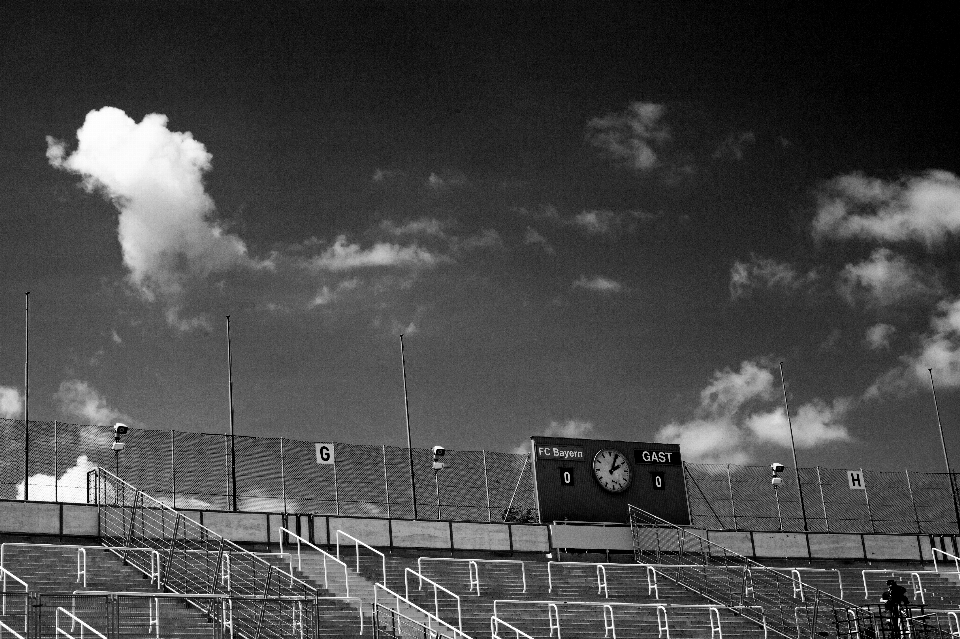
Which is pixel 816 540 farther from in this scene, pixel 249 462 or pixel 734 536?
pixel 249 462

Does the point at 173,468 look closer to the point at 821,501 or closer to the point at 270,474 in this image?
the point at 270,474

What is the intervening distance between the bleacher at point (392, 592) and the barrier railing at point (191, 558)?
0.13ft

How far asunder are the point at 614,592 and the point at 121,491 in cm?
1207

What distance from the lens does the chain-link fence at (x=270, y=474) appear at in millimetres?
32875

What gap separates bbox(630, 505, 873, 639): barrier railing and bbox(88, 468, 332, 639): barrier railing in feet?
36.4

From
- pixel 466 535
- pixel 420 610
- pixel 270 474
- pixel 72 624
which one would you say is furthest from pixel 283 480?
pixel 72 624

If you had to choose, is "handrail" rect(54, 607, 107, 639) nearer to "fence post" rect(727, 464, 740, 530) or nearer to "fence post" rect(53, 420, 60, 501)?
"fence post" rect(53, 420, 60, 501)

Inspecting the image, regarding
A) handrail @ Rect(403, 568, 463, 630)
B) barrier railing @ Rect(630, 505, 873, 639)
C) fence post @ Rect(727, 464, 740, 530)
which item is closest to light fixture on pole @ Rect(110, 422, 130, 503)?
handrail @ Rect(403, 568, 463, 630)

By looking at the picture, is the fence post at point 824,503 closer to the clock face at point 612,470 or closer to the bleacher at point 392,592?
the bleacher at point 392,592

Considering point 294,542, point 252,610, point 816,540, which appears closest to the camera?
point 252,610

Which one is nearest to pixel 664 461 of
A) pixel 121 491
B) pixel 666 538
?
pixel 666 538

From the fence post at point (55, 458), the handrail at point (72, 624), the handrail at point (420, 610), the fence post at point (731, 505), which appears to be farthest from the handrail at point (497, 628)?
the fence post at point (731, 505)

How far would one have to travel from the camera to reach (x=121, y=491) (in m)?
32.5

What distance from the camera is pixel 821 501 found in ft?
153
